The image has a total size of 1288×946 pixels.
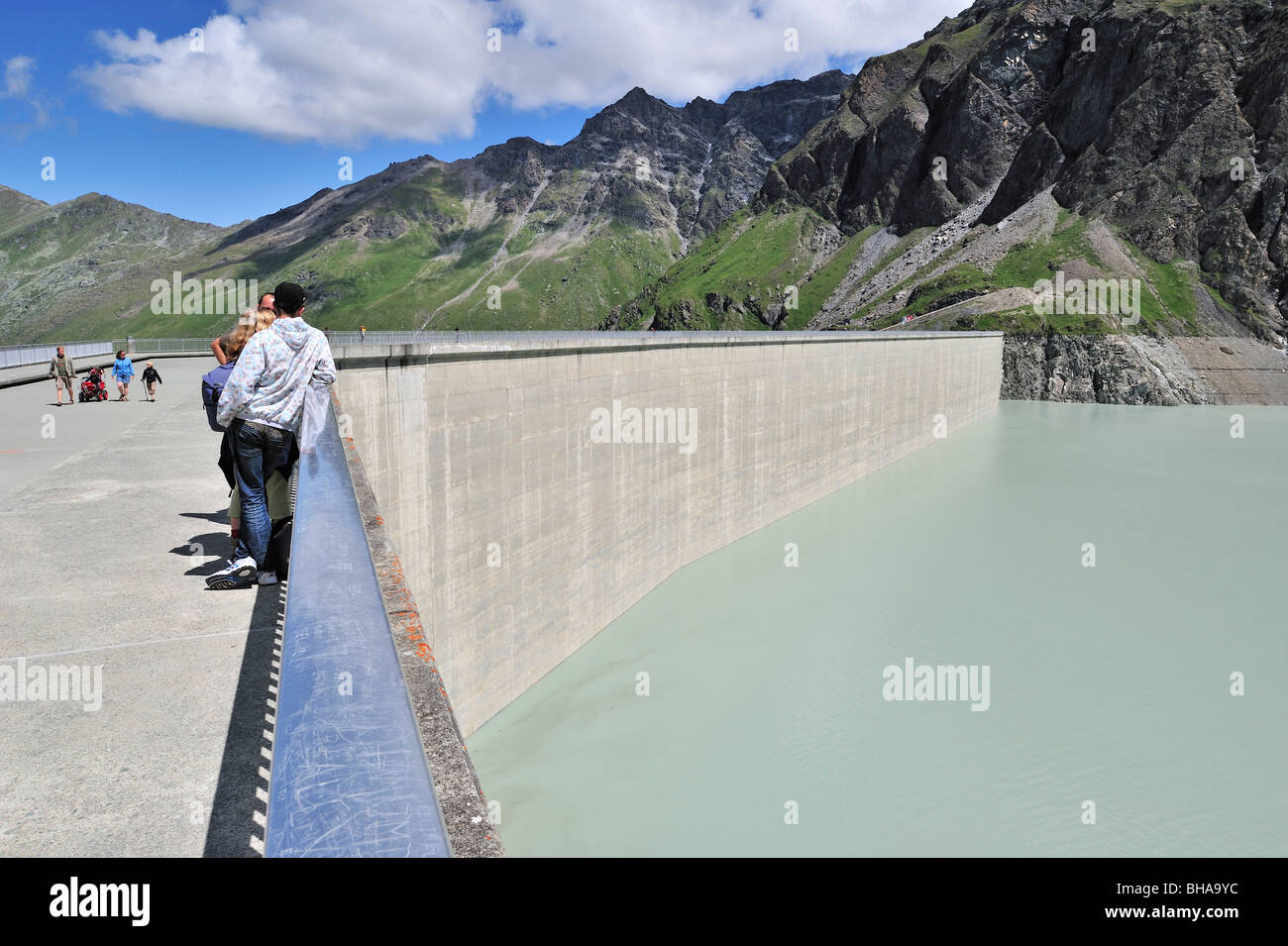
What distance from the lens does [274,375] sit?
5.77 metres

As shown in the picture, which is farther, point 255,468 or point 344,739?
point 255,468

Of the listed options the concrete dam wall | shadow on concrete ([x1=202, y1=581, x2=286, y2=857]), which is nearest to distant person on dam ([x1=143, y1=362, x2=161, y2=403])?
the concrete dam wall

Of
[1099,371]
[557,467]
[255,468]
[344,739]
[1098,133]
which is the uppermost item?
[1098,133]

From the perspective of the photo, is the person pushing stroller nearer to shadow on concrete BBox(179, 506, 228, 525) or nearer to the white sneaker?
shadow on concrete BBox(179, 506, 228, 525)

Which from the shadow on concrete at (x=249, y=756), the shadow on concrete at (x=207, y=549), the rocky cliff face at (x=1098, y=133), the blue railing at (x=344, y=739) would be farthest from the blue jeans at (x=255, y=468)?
the rocky cliff face at (x=1098, y=133)

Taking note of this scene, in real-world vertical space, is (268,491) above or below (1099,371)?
below

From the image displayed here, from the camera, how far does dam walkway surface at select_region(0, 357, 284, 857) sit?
3.28m

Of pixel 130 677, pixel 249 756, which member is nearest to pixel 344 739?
pixel 249 756

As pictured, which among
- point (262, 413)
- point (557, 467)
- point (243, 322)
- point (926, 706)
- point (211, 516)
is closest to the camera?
point (262, 413)

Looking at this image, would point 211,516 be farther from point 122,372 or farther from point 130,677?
point 122,372

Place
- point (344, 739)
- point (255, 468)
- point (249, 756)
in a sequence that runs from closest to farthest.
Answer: point (344, 739) → point (249, 756) → point (255, 468)

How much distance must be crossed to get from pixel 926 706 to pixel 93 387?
2190cm

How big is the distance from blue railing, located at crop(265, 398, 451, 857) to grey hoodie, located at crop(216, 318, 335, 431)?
359 centimetres
